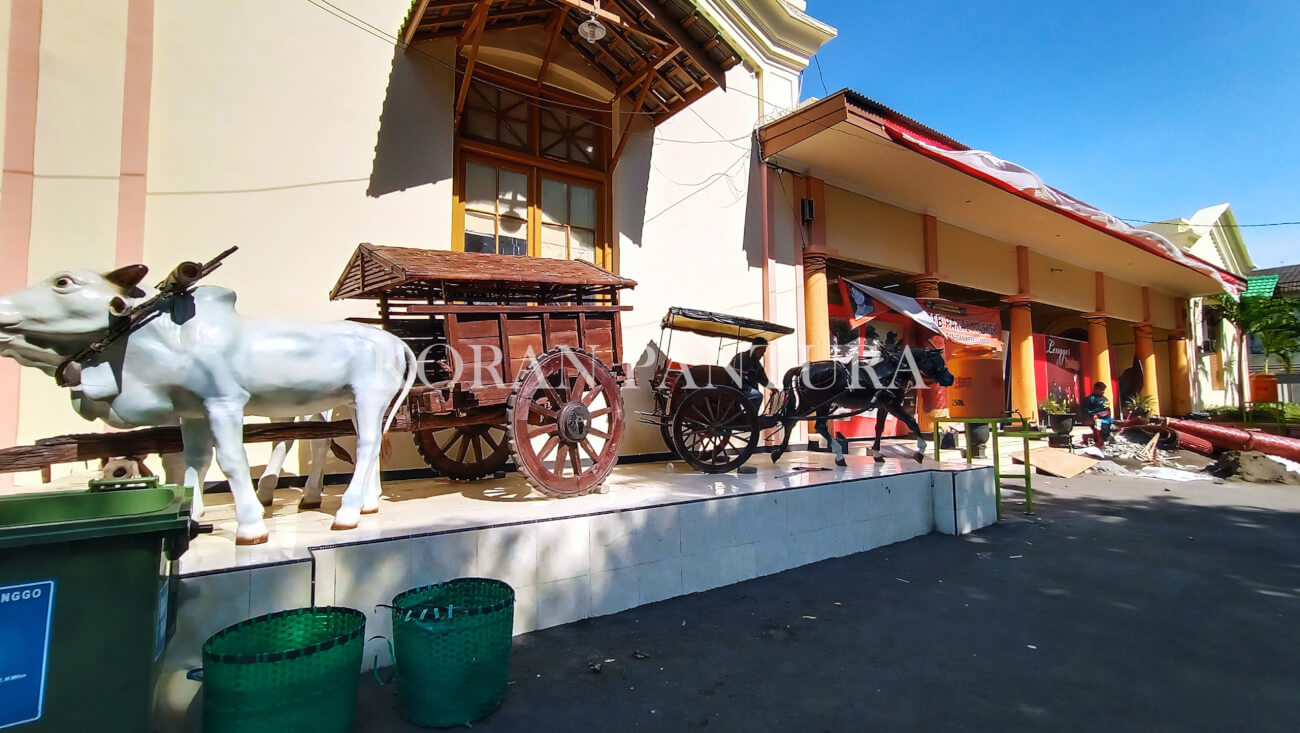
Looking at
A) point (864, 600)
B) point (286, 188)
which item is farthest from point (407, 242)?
point (864, 600)

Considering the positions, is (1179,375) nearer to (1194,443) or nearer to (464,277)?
(1194,443)

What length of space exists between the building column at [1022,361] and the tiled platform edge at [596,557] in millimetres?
8143

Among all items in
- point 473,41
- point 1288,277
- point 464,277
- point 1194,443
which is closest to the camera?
point 464,277

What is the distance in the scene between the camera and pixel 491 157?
6.48 metres

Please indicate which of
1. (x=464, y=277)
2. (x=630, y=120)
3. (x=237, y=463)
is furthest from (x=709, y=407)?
(x=237, y=463)

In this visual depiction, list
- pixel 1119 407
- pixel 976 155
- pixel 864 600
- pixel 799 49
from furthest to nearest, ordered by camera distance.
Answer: pixel 1119 407 < pixel 799 49 < pixel 976 155 < pixel 864 600

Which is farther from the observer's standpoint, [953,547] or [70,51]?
[953,547]

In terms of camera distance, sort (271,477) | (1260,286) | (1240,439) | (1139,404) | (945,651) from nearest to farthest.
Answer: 1. (945,651)
2. (271,477)
3. (1240,439)
4. (1139,404)
5. (1260,286)

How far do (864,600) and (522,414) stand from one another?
257cm

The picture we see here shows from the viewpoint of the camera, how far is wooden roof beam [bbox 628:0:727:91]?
5.52 m

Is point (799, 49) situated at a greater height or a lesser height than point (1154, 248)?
greater

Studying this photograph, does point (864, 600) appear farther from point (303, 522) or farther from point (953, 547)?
point (303, 522)

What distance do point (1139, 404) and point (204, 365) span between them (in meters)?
19.7

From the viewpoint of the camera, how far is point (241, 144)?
5160mm
